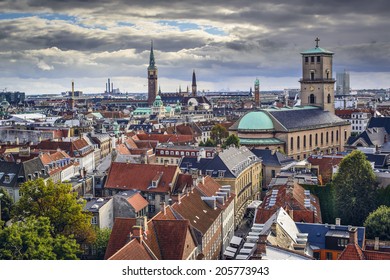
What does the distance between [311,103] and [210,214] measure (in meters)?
28.2

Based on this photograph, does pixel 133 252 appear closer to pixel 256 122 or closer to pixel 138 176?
pixel 138 176

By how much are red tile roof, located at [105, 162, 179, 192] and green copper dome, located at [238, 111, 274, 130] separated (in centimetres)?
1565

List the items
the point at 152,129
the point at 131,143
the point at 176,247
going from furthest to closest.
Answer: the point at 152,129 → the point at 131,143 → the point at 176,247

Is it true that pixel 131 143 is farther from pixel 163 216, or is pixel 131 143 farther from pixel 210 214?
pixel 163 216

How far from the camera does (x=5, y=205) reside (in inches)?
712

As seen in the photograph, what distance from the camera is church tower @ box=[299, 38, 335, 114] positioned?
40875 mm

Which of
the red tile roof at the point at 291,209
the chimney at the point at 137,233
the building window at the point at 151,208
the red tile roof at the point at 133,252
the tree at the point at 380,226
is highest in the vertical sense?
the chimney at the point at 137,233

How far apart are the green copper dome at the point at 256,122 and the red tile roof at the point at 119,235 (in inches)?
942

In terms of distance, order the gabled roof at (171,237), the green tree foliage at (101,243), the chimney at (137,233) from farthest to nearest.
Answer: the green tree foliage at (101,243), the gabled roof at (171,237), the chimney at (137,233)

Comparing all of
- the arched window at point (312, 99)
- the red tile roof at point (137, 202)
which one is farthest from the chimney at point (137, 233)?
the arched window at point (312, 99)

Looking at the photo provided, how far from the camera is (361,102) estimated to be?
77.0m

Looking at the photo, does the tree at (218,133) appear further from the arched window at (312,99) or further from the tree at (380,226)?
the tree at (380,226)

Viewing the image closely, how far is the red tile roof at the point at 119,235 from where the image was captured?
1162 cm

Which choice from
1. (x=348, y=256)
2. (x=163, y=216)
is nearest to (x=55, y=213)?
(x=163, y=216)
